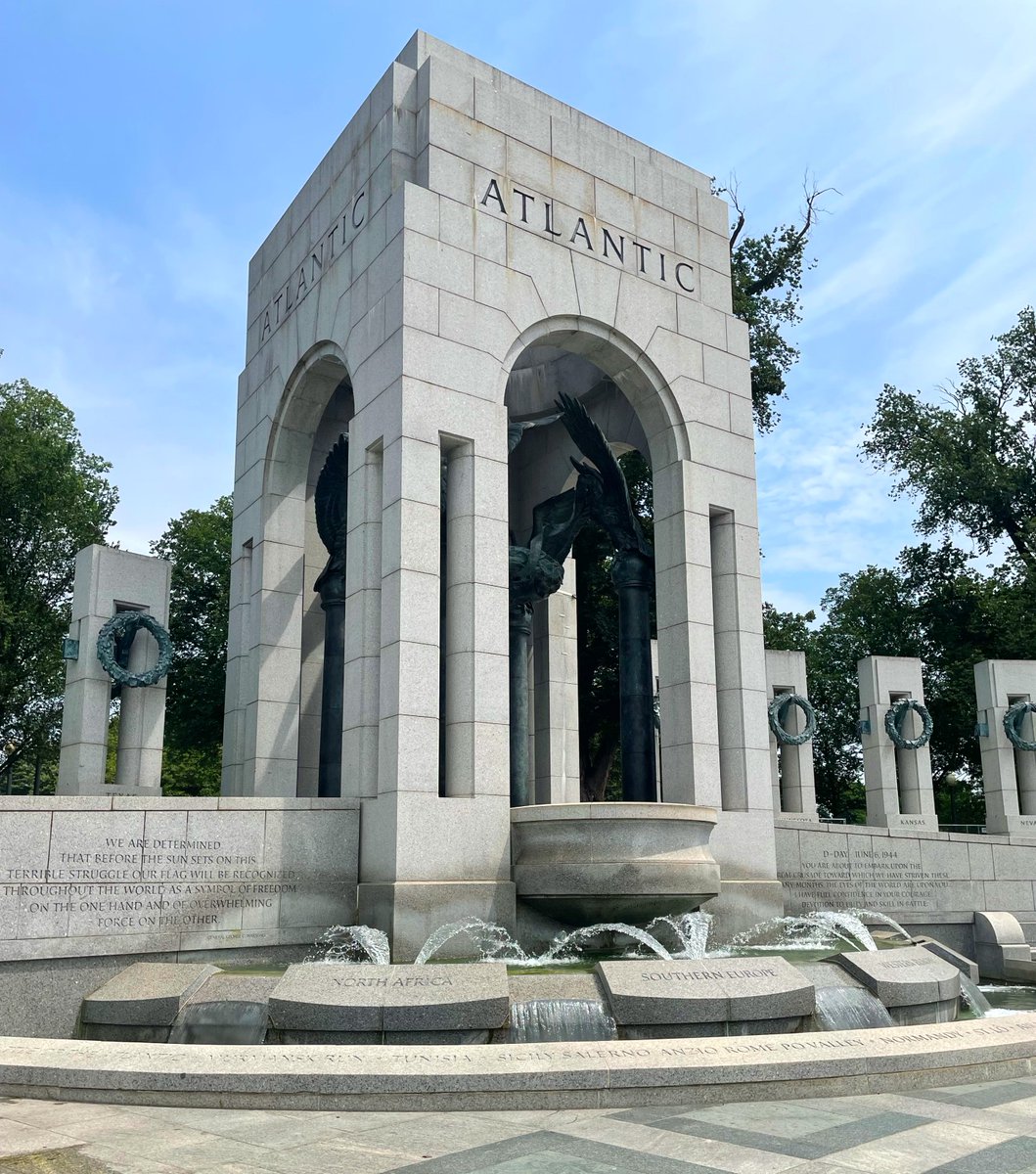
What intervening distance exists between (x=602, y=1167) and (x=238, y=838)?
8285mm

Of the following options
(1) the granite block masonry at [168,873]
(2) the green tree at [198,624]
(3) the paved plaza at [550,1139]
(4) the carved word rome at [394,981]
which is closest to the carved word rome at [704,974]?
(4) the carved word rome at [394,981]

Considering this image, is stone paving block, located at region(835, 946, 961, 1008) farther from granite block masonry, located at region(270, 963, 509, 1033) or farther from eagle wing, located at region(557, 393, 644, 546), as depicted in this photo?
eagle wing, located at region(557, 393, 644, 546)

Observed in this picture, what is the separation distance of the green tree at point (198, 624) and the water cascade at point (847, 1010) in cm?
2621

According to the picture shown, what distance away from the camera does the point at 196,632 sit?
39000 millimetres

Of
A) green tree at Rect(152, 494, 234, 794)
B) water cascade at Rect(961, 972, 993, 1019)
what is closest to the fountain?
water cascade at Rect(961, 972, 993, 1019)

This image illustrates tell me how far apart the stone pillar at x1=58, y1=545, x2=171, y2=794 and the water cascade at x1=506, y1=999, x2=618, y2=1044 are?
437 inches

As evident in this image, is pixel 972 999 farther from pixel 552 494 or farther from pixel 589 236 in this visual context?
pixel 552 494

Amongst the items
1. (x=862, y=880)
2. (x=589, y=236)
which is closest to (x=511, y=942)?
(x=862, y=880)

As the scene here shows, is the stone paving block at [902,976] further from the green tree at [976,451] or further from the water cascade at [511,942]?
the green tree at [976,451]

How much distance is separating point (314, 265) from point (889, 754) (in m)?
21.4

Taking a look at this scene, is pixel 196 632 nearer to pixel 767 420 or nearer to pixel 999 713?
pixel 767 420

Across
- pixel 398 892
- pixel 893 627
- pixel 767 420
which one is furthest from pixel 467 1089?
pixel 893 627

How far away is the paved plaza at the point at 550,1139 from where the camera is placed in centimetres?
626

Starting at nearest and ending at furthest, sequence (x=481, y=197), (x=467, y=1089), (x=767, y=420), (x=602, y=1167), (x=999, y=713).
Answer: (x=602, y=1167) → (x=467, y=1089) → (x=481, y=197) → (x=999, y=713) → (x=767, y=420)
